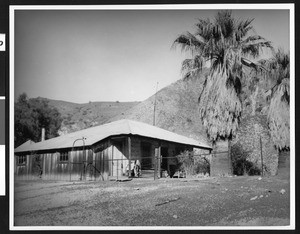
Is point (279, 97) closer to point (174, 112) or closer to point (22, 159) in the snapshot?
point (22, 159)

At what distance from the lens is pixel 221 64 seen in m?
16.3

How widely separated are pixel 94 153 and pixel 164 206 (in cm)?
896

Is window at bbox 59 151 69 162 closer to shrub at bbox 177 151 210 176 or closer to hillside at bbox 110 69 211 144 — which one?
shrub at bbox 177 151 210 176

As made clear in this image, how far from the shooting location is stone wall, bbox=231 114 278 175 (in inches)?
824

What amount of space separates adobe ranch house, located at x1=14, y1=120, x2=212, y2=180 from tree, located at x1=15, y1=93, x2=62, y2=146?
2000mm

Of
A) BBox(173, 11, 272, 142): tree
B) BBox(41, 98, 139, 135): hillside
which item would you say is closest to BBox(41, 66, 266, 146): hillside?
BBox(41, 98, 139, 135): hillside

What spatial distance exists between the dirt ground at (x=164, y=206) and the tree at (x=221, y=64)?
14.3 ft

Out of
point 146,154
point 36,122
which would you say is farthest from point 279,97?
point 36,122

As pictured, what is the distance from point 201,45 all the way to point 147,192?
700cm

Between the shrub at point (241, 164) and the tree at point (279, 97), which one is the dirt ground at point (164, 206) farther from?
the shrub at point (241, 164)

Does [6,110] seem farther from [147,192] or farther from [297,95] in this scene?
[297,95]

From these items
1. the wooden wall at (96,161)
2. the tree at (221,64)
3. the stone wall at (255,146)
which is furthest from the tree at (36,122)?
the stone wall at (255,146)

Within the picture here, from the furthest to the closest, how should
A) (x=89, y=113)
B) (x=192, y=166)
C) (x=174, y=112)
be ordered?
(x=174, y=112) < (x=89, y=113) < (x=192, y=166)

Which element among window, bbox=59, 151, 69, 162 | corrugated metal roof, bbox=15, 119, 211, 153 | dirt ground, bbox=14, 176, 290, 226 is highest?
corrugated metal roof, bbox=15, 119, 211, 153
